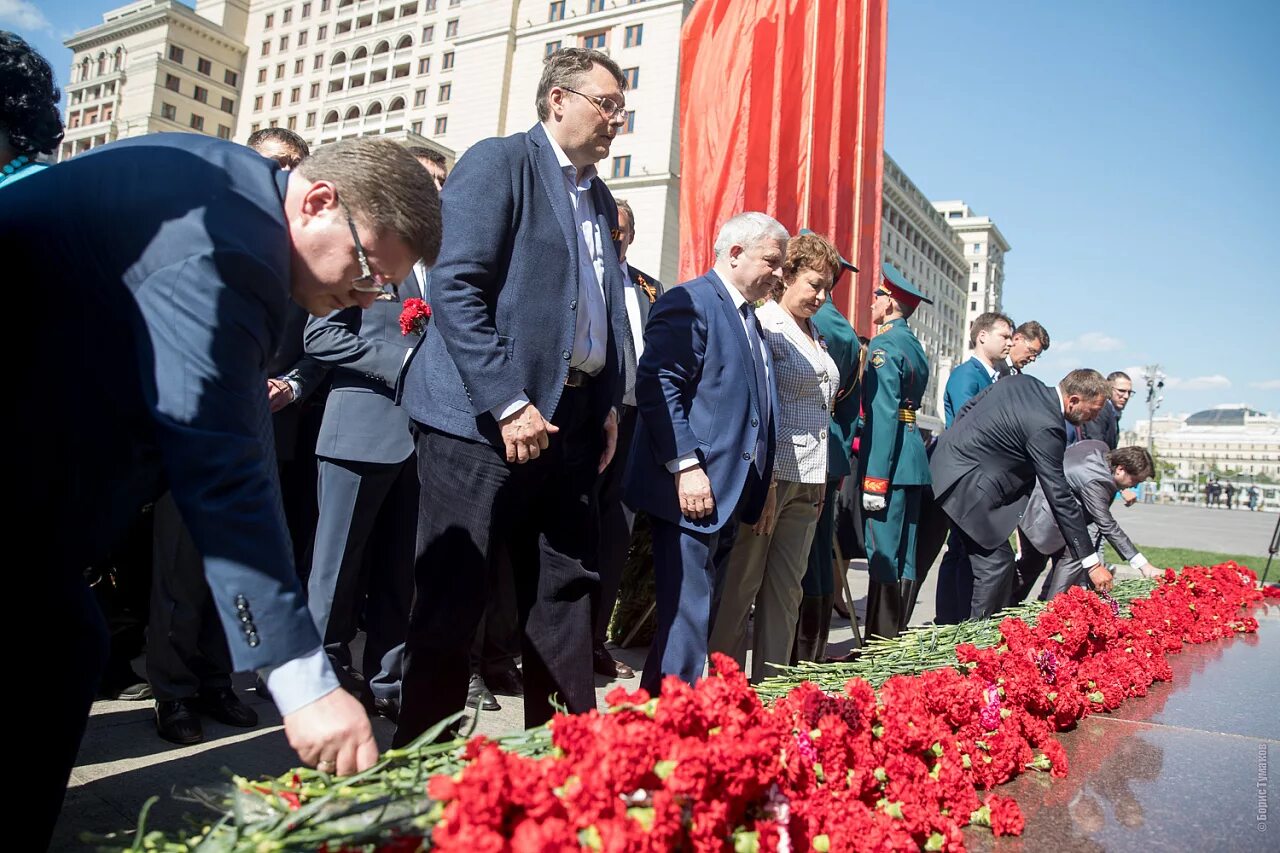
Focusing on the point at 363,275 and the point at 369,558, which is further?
the point at 369,558

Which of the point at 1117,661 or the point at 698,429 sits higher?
the point at 698,429

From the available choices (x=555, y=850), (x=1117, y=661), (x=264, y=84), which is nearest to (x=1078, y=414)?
(x=1117, y=661)

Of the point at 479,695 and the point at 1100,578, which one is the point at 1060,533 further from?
the point at 479,695

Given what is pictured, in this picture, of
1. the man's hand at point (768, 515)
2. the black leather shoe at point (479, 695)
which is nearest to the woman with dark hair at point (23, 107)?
the black leather shoe at point (479, 695)

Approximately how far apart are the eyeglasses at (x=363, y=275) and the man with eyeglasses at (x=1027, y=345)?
20.5ft

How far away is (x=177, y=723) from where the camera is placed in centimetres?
329

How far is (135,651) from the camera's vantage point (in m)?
4.01

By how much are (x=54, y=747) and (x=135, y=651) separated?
2.59 meters

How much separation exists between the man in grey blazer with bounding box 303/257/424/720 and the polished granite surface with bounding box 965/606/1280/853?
95.1 inches

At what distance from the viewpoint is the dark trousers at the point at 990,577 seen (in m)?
5.21

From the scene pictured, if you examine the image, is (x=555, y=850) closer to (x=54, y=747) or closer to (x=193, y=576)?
(x=54, y=747)

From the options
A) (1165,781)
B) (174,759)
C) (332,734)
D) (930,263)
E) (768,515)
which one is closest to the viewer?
(332,734)

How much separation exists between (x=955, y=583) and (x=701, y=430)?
3.05 metres

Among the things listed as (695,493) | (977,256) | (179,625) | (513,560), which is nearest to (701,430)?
(695,493)
